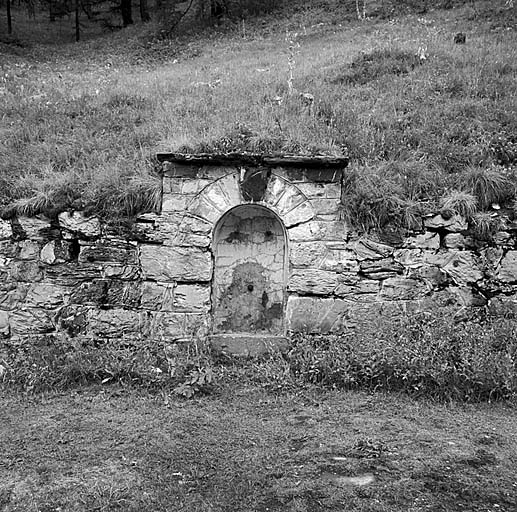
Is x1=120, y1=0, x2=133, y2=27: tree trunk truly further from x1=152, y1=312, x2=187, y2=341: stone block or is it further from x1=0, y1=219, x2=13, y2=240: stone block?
x1=152, y1=312, x2=187, y2=341: stone block

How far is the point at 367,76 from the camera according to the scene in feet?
31.8

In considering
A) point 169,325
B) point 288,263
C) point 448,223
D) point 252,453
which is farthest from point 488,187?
point 252,453

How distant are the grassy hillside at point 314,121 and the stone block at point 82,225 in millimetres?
150

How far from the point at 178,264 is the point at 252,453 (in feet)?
8.21

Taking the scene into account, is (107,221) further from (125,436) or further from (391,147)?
(391,147)

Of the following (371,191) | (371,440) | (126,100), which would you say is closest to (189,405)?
(371,440)

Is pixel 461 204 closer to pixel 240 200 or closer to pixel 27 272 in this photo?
pixel 240 200

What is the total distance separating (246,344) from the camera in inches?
227

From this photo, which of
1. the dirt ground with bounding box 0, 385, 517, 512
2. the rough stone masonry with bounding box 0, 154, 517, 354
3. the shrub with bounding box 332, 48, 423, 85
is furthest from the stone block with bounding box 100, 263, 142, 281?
the shrub with bounding box 332, 48, 423, 85

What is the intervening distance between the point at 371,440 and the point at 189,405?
156 cm

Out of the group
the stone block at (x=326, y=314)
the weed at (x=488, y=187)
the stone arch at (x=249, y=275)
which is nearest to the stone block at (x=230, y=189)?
the stone arch at (x=249, y=275)

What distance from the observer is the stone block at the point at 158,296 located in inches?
233

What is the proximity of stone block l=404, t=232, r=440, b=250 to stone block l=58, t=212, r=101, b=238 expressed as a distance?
10.8 feet

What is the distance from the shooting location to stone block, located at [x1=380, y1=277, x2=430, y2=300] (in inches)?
231
